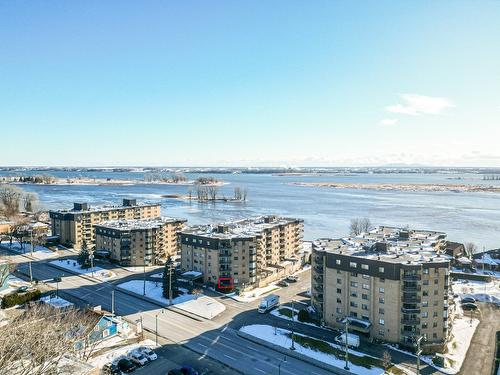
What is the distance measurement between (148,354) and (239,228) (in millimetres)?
38560

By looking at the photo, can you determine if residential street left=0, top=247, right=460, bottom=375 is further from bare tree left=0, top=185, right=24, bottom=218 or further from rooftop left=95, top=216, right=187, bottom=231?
bare tree left=0, top=185, right=24, bottom=218

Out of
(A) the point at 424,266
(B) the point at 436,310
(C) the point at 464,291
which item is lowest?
(C) the point at 464,291

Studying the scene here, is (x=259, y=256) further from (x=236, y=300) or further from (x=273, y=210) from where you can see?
(x=273, y=210)

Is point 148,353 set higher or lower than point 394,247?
lower

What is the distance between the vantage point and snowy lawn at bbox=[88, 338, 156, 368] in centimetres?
4147

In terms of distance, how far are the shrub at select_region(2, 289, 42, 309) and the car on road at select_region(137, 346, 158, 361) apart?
25.4 m

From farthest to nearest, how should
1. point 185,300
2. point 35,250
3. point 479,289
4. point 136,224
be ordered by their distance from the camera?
point 35,250 < point 136,224 < point 479,289 < point 185,300

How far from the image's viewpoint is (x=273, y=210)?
176 metres

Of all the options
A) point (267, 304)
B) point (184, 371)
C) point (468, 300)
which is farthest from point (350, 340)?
point (468, 300)

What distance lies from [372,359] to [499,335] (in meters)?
20.5

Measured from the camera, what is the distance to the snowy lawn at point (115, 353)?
41469 mm

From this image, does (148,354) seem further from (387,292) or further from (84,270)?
(84,270)

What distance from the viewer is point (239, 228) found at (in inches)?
3115

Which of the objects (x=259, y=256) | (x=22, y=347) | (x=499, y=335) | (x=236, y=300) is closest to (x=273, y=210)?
(x=259, y=256)
